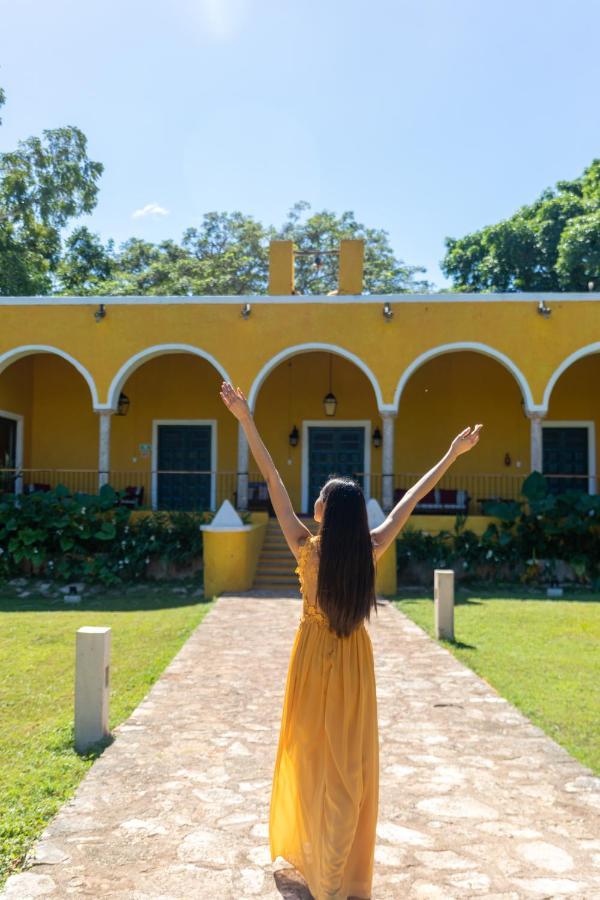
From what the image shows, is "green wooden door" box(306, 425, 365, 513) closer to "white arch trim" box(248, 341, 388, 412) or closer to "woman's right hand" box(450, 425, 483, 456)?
"white arch trim" box(248, 341, 388, 412)

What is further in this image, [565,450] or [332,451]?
[332,451]

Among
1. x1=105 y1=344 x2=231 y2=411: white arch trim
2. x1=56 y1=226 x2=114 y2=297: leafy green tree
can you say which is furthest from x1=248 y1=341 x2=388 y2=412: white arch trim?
x1=56 y1=226 x2=114 y2=297: leafy green tree

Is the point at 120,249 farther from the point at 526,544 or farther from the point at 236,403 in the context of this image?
the point at 236,403

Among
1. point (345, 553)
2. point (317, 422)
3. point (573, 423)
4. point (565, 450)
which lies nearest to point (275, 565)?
point (317, 422)

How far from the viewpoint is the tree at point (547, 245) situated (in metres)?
19.9

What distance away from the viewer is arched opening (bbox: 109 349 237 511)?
15.6 m

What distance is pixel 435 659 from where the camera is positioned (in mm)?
6723

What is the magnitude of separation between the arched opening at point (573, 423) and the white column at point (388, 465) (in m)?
3.75

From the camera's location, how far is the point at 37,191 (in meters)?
18.7

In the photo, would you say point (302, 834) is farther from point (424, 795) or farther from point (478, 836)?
point (424, 795)

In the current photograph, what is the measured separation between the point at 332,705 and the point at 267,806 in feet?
4.29

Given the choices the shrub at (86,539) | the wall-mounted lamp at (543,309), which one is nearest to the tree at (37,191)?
the shrub at (86,539)

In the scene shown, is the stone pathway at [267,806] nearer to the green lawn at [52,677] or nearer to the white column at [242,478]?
the green lawn at [52,677]

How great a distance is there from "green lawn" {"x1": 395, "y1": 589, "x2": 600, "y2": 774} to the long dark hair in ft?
7.83
